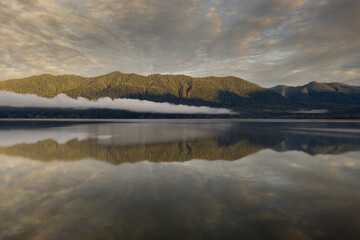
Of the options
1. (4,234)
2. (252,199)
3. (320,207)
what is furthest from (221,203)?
(4,234)

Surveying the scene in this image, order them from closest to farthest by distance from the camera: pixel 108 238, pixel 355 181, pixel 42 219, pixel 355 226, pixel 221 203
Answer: pixel 108 238, pixel 355 226, pixel 42 219, pixel 221 203, pixel 355 181

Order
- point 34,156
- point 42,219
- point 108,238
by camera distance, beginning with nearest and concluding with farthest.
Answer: point 108,238
point 42,219
point 34,156

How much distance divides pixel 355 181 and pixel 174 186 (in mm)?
14936

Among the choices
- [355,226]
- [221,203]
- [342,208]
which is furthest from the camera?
[221,203]

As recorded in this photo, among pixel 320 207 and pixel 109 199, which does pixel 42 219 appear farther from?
pixel 320 207

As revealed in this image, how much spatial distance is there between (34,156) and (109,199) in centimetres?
2006

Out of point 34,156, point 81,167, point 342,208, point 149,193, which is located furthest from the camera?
point 34,156

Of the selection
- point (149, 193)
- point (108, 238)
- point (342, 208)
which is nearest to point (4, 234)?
point (108, 238)

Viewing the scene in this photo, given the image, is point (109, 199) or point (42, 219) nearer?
point (42, 219)

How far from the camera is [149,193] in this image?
1368cm

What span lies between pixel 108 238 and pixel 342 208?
12.4m

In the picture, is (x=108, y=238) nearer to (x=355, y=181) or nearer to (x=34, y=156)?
(x=355, y=181)

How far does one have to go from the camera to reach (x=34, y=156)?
26328mm

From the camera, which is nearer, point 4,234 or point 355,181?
point 4,234
